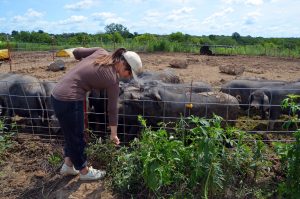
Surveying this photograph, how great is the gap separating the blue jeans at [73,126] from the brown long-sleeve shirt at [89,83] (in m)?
0.09

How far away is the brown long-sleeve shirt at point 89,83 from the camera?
4.21m

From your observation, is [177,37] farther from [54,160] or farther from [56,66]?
[54,160]

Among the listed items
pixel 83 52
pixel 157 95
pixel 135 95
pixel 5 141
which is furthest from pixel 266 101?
pixel 5 141

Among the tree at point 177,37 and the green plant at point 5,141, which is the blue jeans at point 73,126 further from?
the tree at point 177,37

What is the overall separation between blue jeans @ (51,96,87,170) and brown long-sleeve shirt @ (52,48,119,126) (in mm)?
86

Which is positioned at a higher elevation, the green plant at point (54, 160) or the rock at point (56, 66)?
the rock at point (56, 66)

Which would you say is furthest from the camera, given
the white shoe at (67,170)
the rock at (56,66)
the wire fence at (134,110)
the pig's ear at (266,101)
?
the rock at (56,66)

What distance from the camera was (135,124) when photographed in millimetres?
6285

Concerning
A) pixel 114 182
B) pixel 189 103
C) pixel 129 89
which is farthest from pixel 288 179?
pixel 129 89

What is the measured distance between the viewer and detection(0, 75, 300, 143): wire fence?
20.0 ft

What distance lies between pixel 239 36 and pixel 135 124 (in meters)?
50.7

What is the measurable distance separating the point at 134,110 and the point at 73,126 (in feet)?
6.77

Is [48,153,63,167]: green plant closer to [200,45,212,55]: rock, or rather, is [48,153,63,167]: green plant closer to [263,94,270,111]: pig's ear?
[263,94,270,111]: pig's ear

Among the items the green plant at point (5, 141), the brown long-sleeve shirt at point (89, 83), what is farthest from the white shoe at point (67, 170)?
the green plant at point (5, 141)
